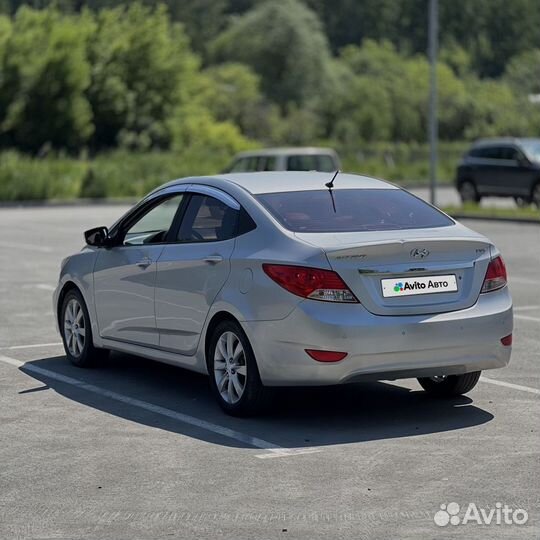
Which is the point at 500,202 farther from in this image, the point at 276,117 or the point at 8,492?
the point at 276,117

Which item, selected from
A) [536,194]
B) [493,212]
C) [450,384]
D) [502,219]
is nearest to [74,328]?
[450,384]

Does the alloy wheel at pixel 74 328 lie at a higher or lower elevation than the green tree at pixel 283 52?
lower

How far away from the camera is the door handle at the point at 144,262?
9836 millimetres

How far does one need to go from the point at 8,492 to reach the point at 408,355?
8.48ft

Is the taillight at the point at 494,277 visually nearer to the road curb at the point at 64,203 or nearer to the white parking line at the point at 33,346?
the white parking line at the point at 33,346

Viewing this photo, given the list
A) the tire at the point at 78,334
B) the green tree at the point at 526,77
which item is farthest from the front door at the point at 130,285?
the green tree at the point at 526,77

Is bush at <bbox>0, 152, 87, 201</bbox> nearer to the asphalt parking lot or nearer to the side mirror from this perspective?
the asphalt parking lot

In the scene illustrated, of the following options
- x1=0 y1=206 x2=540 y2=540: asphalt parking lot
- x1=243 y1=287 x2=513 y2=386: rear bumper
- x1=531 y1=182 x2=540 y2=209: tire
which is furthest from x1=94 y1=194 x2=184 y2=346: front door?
x1=531 y1=182 x2=540 y2=209: tire

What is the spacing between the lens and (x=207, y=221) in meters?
9.48

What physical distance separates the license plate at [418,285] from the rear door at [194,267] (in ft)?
3.47

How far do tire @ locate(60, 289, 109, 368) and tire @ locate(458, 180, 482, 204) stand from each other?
27002mm

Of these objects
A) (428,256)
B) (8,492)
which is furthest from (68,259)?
(8,492)

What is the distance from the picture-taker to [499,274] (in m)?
8.95

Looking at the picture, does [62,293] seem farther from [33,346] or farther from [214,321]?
[214,321]
